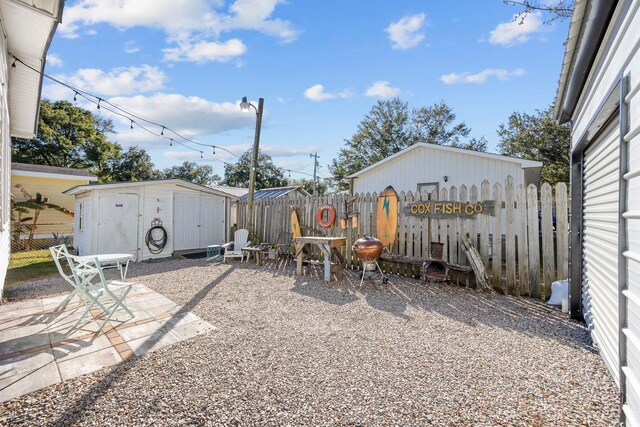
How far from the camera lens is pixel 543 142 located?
1948 cm

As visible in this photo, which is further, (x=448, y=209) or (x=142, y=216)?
(x=142, y=216)

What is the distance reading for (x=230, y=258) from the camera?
28.0 ft

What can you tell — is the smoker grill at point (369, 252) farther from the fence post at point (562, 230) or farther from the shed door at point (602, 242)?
the shed door at point (602, 242)

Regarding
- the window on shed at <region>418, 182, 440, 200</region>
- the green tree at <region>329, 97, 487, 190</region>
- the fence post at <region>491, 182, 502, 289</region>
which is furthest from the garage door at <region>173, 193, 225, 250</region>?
the green tree at <region>329, 97, 487, 190</region>

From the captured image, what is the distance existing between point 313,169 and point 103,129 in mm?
19911

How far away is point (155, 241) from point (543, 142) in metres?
23.4

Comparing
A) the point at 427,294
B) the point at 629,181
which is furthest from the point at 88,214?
the point at 629,181

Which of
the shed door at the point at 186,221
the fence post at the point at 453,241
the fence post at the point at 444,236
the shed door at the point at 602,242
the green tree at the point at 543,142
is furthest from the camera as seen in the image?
the green tree at the point at 543,142

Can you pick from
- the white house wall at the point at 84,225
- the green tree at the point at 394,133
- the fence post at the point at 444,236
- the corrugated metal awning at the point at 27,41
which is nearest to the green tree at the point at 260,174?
the green tree at the point at 394,133

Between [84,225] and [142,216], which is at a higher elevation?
[142,216]

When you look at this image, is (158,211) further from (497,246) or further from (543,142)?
(543,142)

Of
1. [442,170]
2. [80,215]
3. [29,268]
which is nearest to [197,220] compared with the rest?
[80,215]

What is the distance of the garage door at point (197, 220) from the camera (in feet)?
30.9

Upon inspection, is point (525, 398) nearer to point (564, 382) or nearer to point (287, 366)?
point (564, 382)
